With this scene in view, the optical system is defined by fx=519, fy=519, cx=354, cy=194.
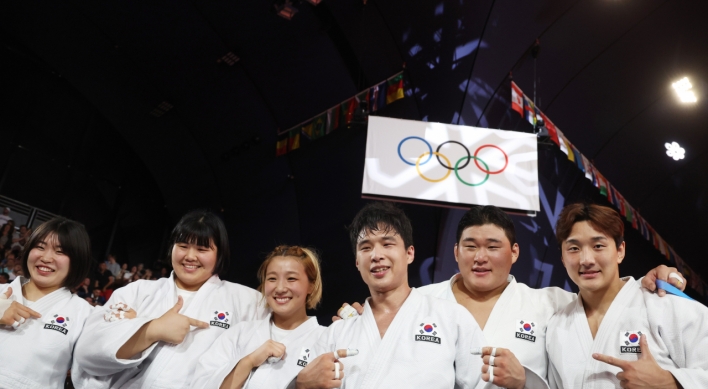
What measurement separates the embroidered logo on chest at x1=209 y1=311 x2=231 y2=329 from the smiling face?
0.97 m

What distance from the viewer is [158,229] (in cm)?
1234

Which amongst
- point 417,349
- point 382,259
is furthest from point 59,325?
point 417,349

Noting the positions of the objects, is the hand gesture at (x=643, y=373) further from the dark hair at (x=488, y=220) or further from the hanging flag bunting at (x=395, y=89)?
the hanging flag bunting at (x=395, y=89)

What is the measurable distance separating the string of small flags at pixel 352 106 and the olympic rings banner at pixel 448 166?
1.39 m

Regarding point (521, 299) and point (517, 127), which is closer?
point (521, 299)

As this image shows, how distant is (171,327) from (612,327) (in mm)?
A: 2075

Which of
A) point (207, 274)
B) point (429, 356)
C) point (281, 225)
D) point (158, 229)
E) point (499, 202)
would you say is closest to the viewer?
point (429, 356)

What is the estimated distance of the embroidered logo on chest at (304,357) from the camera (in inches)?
98.1

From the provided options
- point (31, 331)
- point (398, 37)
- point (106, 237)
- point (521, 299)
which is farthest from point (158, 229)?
point (521, 299)

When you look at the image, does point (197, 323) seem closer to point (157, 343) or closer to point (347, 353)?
point (157, 343)

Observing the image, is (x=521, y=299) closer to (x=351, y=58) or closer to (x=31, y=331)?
(x=31, y=331)

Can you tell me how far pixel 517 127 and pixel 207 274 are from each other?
799 centimetres

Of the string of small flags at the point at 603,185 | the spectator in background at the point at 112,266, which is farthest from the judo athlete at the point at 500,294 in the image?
the spectator in background at the point at 112,266

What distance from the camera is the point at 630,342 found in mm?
2248
